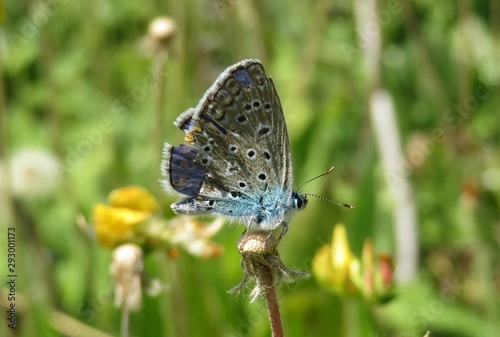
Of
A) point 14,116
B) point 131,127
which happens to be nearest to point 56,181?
point 131,127

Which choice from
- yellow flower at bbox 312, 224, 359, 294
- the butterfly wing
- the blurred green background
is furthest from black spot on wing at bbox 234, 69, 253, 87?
the blurred green background

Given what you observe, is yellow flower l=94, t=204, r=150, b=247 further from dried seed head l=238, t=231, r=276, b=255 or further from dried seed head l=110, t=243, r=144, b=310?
dried seed head l=238, t=231, r=276, b=255

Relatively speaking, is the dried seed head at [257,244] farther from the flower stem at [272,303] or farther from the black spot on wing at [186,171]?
the black spot on wing at [186,171]

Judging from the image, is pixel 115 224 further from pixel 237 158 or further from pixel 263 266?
pixel 263 266

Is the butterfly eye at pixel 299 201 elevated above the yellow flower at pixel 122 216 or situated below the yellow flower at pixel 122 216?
below

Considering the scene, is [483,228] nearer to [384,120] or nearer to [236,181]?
[384,120]

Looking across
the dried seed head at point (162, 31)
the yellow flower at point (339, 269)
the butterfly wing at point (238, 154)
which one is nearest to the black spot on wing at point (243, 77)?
the butterfly wing at point (238, 154)

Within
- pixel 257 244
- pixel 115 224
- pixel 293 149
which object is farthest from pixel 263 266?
pixel 293 149
